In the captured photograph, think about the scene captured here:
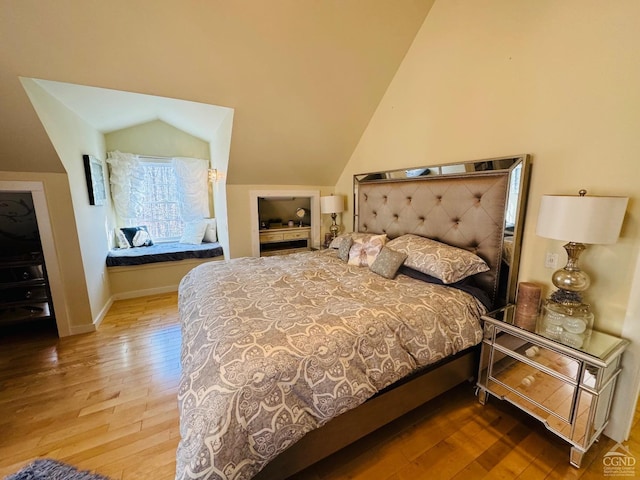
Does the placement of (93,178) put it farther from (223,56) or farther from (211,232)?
(223,56)

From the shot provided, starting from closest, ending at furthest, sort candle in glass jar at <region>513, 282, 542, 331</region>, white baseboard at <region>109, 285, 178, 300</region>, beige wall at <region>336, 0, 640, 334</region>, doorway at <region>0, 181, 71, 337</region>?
beige wall at <region>336, 0, 640, 334</region> → candle in glass jar at <region>513, 282, 542, 331</region> → doorway at <region>0, 181, 71, 337</region> → white baseboard at <region>109, 285, 178, 300</region>

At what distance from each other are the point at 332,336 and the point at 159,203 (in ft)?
13.8

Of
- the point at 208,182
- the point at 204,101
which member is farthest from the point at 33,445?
the point at 208,182

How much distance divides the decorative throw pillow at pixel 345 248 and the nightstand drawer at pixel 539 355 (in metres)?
1.29

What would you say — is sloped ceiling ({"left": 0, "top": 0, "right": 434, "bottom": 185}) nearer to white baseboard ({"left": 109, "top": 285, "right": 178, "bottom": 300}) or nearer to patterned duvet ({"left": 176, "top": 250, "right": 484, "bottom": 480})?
patterned duvet ({"left": 176, "top": 250, "right": 484, "bottom": 480})

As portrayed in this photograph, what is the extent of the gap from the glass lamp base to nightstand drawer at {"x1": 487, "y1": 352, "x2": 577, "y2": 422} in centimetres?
21

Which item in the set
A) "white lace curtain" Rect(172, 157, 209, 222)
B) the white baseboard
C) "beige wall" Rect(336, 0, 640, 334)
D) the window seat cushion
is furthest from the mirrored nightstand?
"white lace curtain" Rect(172, 157, 209, 222)

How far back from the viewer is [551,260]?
1649 mm

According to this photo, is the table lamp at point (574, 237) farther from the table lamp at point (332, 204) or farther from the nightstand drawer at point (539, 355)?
the table lamp at point (332, 204)

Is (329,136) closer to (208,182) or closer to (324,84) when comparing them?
(324,84)

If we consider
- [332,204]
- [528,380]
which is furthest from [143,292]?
[528,380]

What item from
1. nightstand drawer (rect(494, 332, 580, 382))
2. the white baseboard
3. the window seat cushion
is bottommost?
the white baseboard

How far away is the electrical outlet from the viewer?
163 cm

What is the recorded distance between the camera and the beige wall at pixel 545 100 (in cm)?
133
